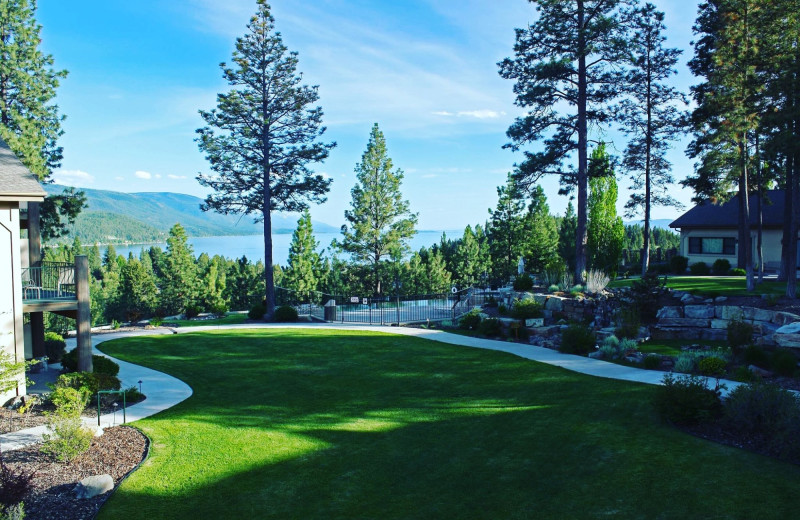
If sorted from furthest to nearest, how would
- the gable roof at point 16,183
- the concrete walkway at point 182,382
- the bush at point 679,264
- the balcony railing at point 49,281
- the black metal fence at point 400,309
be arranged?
the bush at point 679,264, the black metal fence at point 400,309, the balcony railing at point 49,281, the gable roof at point 16,183, the concrete walkway at point 182,382

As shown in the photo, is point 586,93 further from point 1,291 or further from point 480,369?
point 1,291

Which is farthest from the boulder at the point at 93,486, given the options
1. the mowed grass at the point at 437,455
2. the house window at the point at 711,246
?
the house window at the point at 711,246

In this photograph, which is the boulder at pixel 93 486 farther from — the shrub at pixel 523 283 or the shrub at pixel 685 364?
the shrub at pixel 523 283

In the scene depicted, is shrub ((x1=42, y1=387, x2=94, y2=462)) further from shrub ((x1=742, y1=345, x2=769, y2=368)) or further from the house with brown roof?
the house with brown roof

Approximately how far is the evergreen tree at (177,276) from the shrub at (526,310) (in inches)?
1460

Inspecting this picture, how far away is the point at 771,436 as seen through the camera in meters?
7.47

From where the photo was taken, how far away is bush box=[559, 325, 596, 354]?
47.8 feet

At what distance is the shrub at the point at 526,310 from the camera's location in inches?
727

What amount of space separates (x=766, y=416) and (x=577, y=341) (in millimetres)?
7052

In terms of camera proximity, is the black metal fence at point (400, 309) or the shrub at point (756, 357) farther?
the black metal fence at point (400, 309)

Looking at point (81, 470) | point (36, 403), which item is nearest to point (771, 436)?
point (81, 470)

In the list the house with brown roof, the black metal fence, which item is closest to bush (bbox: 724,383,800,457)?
the black metal fence

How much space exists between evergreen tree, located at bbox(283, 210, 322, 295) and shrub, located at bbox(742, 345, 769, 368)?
109 feet

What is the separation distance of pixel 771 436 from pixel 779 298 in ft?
34.8
